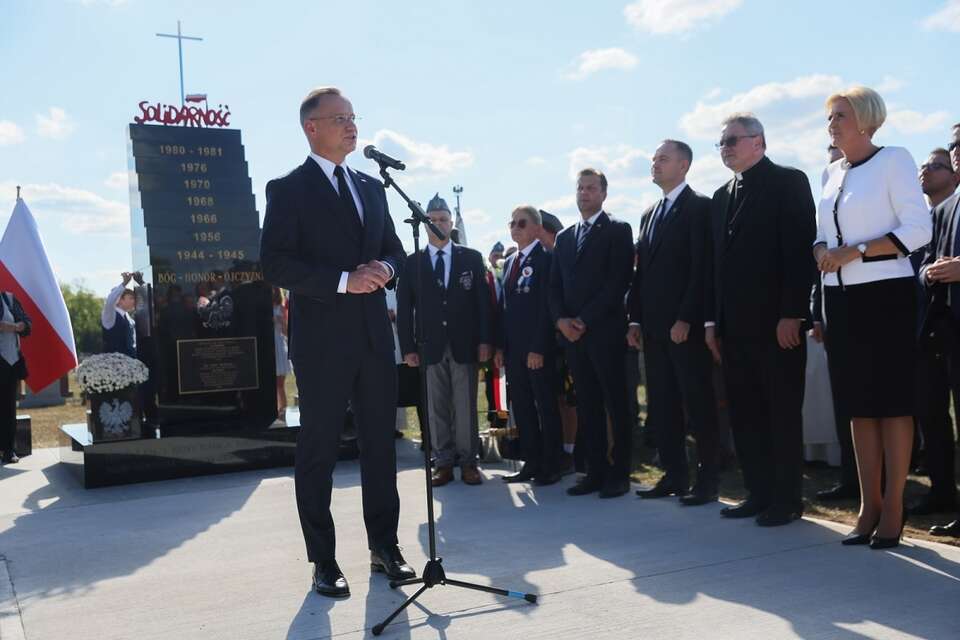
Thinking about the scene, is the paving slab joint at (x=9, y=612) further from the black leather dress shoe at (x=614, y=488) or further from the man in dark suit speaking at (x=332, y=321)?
the black leather dress shoe at (x=614, y=488)

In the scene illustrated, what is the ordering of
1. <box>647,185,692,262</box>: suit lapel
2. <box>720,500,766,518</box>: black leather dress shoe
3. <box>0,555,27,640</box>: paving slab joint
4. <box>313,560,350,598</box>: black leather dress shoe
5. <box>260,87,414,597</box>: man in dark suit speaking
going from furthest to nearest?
<box>647,185,692,262</box>: suit lapel, <box>720,500,766,518</box>: black leather dress shoe, <box>260,87,414,597</box>: man in dark suit speaking, <box>313,560,350,598</box>: black leather dress shoe, <box>0,555,27,640</box>: paving slab joint

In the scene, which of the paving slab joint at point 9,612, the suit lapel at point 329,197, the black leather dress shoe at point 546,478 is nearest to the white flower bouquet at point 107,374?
the paving slab joint at point 9,612

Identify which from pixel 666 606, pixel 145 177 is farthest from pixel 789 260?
pixel 145 177

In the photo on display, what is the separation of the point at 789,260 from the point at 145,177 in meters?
5.95

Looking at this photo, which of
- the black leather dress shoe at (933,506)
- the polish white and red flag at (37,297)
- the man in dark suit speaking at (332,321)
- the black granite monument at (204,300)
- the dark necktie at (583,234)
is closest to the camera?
the man in dark suit speaking at (332,321)

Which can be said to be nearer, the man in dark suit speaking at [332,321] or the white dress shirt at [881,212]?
the man in dark suit speaking at [332,321]

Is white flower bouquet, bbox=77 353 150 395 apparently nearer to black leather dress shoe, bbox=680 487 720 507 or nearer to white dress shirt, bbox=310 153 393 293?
white dress shirt, bbox=310 153 393 293

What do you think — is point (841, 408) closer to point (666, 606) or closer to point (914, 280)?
point (914, 280)

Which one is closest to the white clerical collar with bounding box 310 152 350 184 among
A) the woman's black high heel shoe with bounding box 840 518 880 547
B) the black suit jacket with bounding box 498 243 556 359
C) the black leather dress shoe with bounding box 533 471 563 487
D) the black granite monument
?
the black suit jacket with bounding box 498 243 556 359

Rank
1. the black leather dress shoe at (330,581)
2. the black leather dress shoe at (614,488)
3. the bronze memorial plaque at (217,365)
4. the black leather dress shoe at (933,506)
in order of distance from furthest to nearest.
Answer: the bronze memorial plaque at (217,365), the black leather dress shoe at (614,488), the black leather dress shoe at (933,506), the black leather dress shoe at (330,581)

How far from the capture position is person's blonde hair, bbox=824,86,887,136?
4.19 metres

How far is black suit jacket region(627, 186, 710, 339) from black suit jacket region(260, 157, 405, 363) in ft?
6.84

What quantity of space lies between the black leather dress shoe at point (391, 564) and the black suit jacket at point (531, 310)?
2626 millimetres

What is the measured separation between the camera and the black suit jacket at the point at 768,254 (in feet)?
15.4
